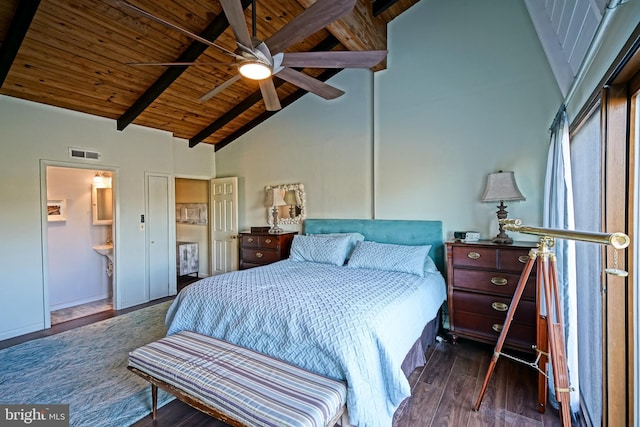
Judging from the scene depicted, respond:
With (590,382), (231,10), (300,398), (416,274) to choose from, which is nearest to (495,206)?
(416,274)

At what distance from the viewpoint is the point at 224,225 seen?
5.35m

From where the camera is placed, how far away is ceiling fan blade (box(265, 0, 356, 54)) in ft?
5.86

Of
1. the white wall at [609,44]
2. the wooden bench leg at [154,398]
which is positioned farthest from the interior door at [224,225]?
the white wall at [609,44]

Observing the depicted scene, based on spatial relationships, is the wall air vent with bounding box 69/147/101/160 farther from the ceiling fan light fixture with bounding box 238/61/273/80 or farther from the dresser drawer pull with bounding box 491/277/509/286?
the dresser drawer pull with bounding box 491/277/509/286

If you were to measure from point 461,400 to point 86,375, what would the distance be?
2976 mm

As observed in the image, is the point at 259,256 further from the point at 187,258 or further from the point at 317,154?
the point at 187,258

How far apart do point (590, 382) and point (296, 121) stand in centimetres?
422

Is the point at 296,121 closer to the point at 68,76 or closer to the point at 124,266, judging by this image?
the point at 68,76

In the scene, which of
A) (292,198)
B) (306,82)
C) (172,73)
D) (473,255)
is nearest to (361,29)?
(306,82)

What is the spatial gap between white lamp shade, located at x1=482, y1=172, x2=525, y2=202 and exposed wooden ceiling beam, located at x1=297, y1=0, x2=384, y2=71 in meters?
1.95

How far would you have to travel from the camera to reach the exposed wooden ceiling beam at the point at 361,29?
2.89 metres

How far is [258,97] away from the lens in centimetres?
427

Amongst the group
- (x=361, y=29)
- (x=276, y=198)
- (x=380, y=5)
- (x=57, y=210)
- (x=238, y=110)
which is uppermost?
(x=380, y=5)

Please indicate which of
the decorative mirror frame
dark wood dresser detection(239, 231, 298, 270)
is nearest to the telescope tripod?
dark wood dresser detection(239, 231, 298, 270)
